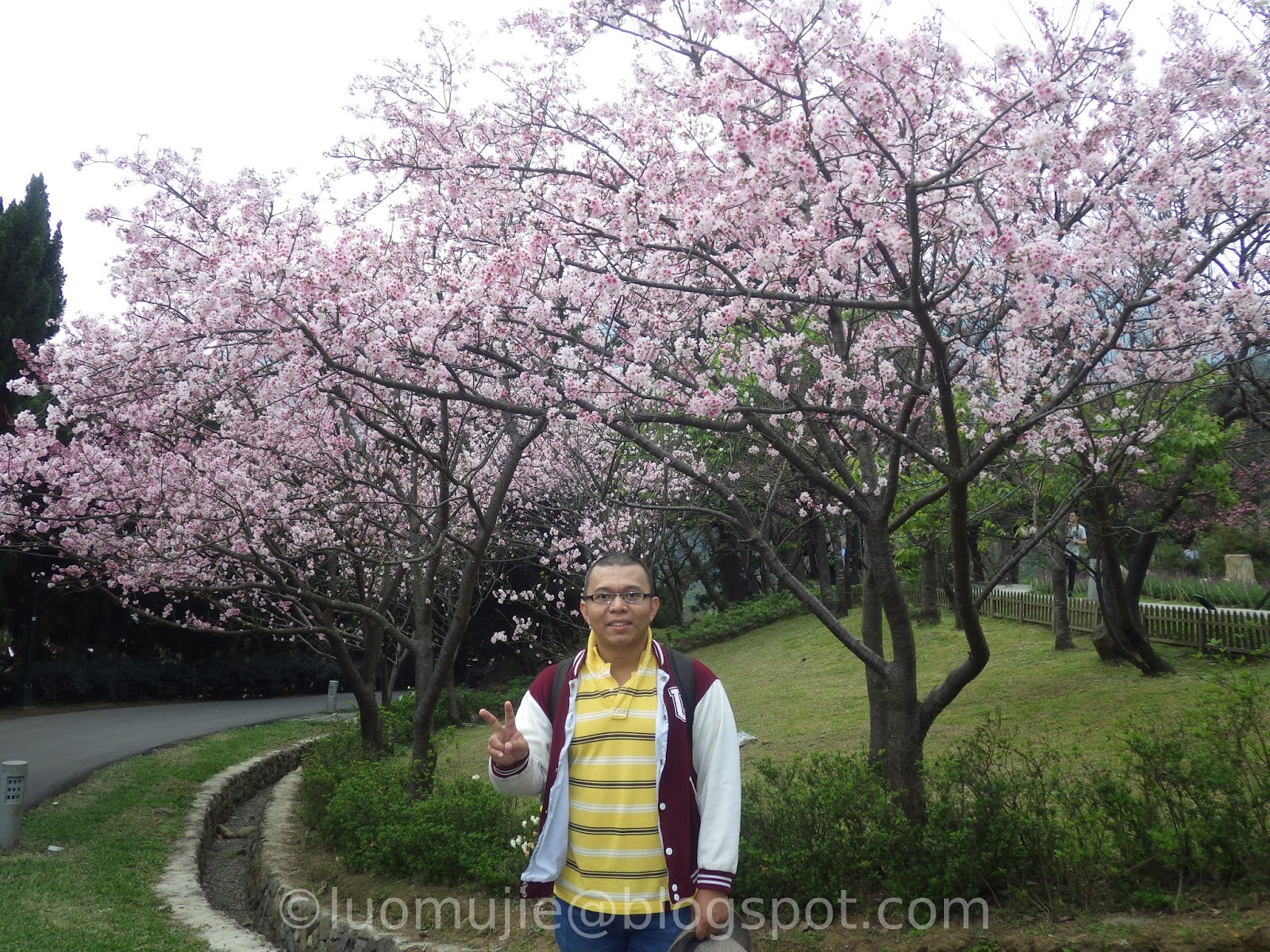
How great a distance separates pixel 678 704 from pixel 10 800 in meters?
7.58

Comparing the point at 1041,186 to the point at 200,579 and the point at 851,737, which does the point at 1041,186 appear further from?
the point at 200,579

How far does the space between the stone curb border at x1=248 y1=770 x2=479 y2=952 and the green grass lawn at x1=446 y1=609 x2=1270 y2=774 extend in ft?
10.5

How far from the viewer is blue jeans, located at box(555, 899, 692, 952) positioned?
269 cm

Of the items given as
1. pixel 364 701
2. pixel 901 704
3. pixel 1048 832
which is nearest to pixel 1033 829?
pixel 1048 832

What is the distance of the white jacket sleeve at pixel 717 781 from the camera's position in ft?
8.76

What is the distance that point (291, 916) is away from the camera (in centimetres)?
675

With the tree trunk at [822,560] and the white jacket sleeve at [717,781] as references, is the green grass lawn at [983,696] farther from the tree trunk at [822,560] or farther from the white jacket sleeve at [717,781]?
the tree trunk at [822,560]

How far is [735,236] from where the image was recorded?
18.3ft

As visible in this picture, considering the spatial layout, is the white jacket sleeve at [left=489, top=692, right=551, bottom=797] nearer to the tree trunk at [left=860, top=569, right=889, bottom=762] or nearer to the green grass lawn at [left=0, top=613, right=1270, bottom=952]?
the tree trunk at [left=860, top=569, right=889, bottom=762]

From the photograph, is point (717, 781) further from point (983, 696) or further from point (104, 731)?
point (104, 731)

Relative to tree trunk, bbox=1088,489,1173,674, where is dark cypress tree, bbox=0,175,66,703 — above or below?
above

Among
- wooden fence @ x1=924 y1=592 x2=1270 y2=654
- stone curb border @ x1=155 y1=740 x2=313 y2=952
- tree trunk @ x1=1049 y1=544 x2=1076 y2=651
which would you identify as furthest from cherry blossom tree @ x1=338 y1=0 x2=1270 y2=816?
tree trunk @ x1=1049 y1=544 x2=1076 y2=651

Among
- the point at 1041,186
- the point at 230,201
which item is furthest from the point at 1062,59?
the point at 230,201

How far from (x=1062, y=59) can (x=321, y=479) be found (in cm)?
765
